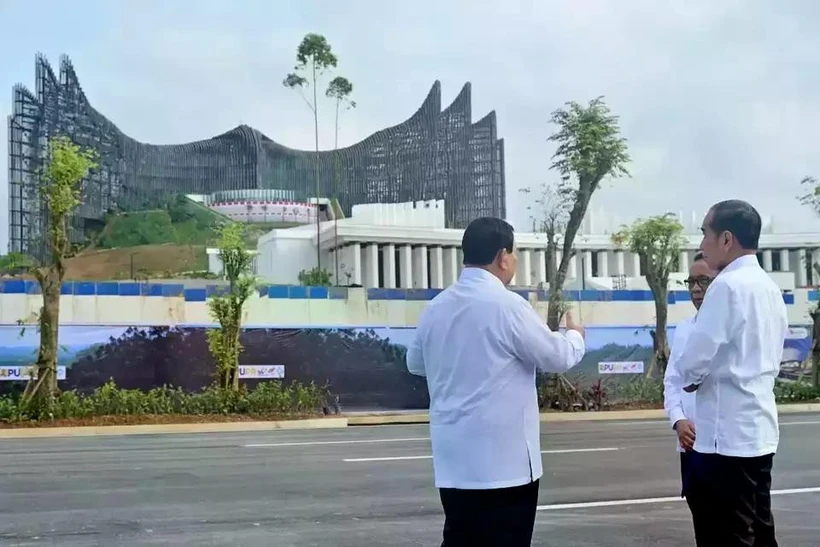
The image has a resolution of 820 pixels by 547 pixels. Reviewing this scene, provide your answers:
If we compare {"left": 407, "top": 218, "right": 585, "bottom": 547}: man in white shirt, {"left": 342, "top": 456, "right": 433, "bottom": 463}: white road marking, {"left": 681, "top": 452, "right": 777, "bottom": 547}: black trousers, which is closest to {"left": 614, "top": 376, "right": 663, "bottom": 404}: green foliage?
{"left": 342, "top": 456, "right": 433, "bottom": 463}: white road marking

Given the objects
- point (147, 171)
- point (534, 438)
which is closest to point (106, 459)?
point (534, 438)

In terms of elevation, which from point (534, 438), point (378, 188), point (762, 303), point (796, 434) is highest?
point (378, 188)

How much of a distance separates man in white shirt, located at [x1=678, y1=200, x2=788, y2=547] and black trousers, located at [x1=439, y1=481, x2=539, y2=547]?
72 centimetres

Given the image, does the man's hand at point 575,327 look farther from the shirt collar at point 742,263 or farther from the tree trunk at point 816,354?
the tree trunk at point 816,354

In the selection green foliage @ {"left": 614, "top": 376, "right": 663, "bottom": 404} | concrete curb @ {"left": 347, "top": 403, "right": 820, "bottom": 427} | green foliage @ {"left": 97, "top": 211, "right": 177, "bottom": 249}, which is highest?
green foliage @ {"left": 97, "top": 211, "right": 177, "bottom": 249}

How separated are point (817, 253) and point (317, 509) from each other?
75.7m

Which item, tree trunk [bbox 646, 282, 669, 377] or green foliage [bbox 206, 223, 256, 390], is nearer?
green foliage [bbox 206, 223, 256, 390]

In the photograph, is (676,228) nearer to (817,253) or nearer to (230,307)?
(230,307)

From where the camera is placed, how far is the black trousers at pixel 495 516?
11.8 ft

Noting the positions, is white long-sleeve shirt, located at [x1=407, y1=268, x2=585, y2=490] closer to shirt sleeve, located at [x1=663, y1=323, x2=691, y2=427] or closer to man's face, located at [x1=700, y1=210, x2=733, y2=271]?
man's face, located at [x1=700, y1=210, x2=733, y2=271]

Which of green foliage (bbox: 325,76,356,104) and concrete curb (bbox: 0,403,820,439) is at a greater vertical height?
green foliage (bbox: 325,76,356,104)

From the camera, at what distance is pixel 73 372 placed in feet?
83.5

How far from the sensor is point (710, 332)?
3707mm

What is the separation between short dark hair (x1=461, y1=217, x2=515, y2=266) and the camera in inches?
149
